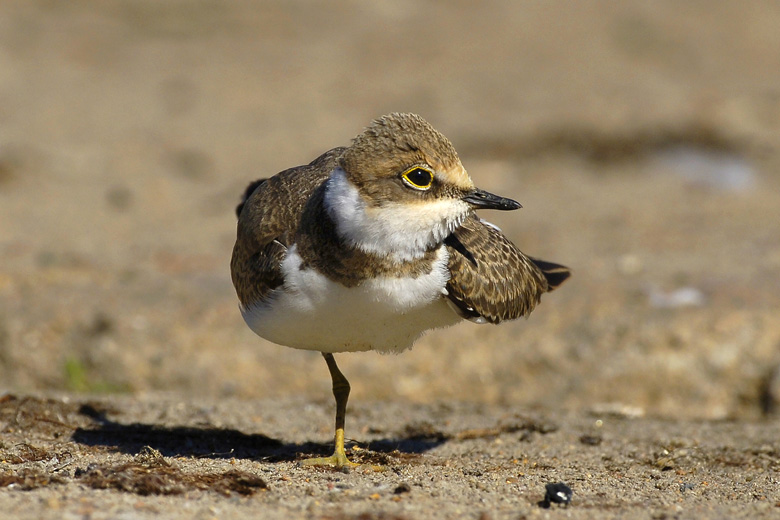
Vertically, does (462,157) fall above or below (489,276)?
above

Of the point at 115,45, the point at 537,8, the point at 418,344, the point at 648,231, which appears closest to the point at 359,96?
the point at 537,8

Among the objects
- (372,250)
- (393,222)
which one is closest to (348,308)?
(372,250)

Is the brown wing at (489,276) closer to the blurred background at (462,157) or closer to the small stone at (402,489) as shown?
the small stone at (402,489)

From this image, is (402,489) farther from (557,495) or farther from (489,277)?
(489,277)

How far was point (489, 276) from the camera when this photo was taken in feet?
17.2

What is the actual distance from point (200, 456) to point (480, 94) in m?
8.71

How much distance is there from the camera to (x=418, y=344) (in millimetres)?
7555

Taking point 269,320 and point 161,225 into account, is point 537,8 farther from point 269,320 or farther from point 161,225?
point 269,320

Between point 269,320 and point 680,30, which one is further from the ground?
point 680,30

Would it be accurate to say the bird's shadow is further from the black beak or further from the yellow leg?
the black beak

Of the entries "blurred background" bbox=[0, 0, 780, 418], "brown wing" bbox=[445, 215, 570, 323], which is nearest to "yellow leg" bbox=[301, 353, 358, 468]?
"brown wing" bbox=[445, 215, 570, 323]

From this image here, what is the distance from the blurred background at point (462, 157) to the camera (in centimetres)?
743

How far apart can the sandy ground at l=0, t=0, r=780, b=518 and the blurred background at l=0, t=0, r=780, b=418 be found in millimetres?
31

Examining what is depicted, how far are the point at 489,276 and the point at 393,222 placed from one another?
0.84m
